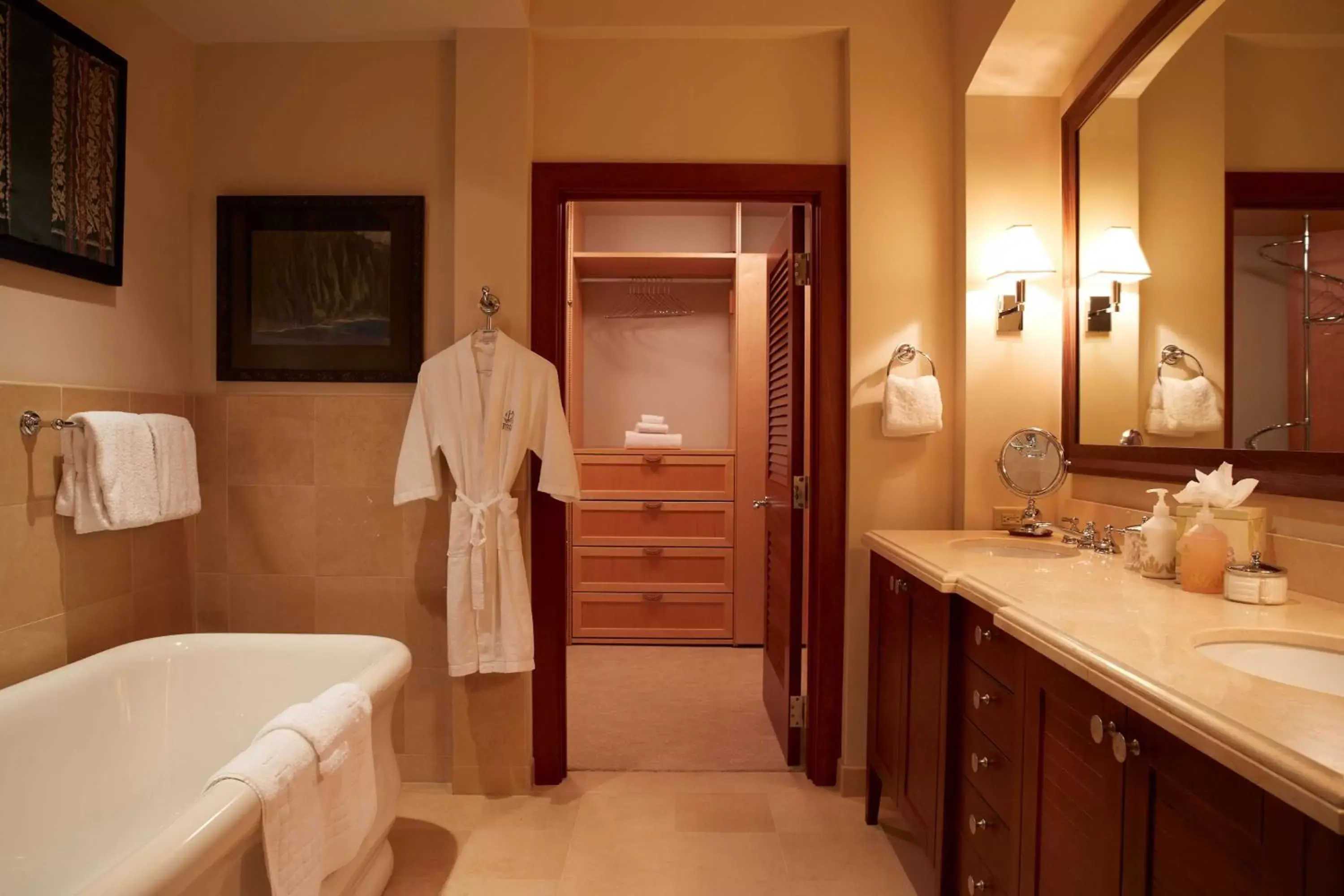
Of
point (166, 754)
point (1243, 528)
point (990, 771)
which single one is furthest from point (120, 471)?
point (1243, 528)

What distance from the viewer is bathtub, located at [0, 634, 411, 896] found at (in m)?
1.20

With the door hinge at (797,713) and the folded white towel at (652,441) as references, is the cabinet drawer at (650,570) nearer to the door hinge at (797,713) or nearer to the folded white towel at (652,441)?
the folded white towel at (652,441)

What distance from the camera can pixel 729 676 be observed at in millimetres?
3561

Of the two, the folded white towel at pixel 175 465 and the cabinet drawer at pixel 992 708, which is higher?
the folded white towel at pixel 175 465

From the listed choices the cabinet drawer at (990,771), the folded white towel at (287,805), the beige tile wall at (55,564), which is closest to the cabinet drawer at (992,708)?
the cabinet drawer at (990,771)

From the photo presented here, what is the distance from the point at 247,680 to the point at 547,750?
974 millimetres

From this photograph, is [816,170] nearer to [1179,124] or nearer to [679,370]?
[1179,124]

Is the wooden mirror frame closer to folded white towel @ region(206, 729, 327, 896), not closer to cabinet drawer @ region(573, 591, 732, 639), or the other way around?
folded white towel @ region(206, 729, 327, 896)

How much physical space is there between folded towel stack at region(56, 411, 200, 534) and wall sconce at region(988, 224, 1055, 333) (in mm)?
2614

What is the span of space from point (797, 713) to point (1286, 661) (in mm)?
1666

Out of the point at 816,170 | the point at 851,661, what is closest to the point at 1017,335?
the point at 816,170

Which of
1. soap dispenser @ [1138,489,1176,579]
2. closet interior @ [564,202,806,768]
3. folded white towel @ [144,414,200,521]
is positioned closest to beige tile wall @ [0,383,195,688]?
folded white towel @ [144,414,200,521]

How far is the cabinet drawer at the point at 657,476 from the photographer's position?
3967 millimetres

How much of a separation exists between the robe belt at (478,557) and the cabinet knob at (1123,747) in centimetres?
Result: 173
